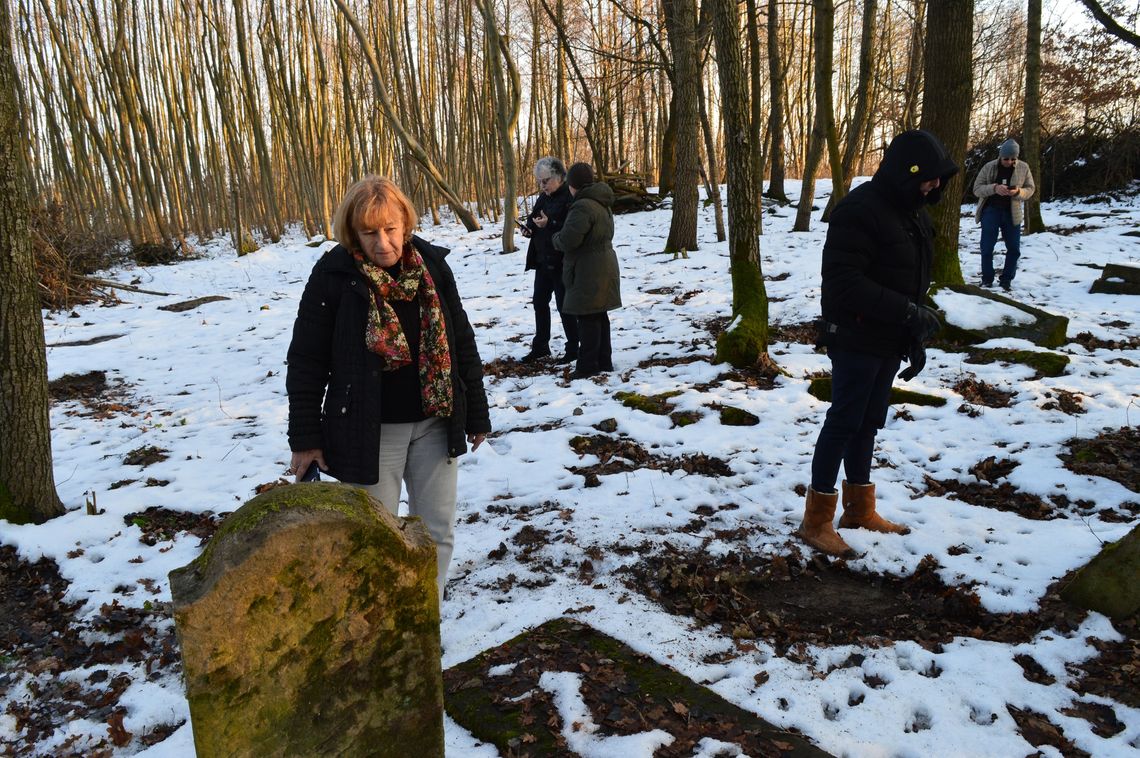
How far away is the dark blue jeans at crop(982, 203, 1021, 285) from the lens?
372 inches

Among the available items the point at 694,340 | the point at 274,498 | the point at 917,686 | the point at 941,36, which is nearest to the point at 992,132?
the point at 941,36

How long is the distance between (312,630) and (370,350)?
119cm

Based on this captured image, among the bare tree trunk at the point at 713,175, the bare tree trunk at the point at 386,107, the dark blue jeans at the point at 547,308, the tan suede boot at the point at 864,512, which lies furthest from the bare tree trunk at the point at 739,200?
the bare tree trunk at the point at 386,107

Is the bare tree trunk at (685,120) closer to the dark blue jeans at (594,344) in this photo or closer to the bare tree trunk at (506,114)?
the bare tree trunk at (506,114)

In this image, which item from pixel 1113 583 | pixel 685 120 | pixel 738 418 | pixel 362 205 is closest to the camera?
pixel 362 205

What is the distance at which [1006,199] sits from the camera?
952 cm

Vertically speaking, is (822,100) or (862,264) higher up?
(822,100)

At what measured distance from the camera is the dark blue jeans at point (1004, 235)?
9445 millimetres

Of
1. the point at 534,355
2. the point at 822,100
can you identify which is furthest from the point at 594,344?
the point at 822,100

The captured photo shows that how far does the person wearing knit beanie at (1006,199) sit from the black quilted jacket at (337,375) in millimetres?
9568

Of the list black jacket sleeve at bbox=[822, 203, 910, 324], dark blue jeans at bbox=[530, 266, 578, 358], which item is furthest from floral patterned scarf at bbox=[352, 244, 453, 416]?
dark blue jeans at bbox=[530, 266, 578, 358]

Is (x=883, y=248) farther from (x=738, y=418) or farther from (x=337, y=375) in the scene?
(x=337, y=375)

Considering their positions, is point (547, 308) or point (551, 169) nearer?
point (551, 169)

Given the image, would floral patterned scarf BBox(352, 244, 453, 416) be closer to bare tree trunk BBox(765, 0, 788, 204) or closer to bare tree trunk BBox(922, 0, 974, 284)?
bare tree trunk BBox(922, 0, 974, 284)
